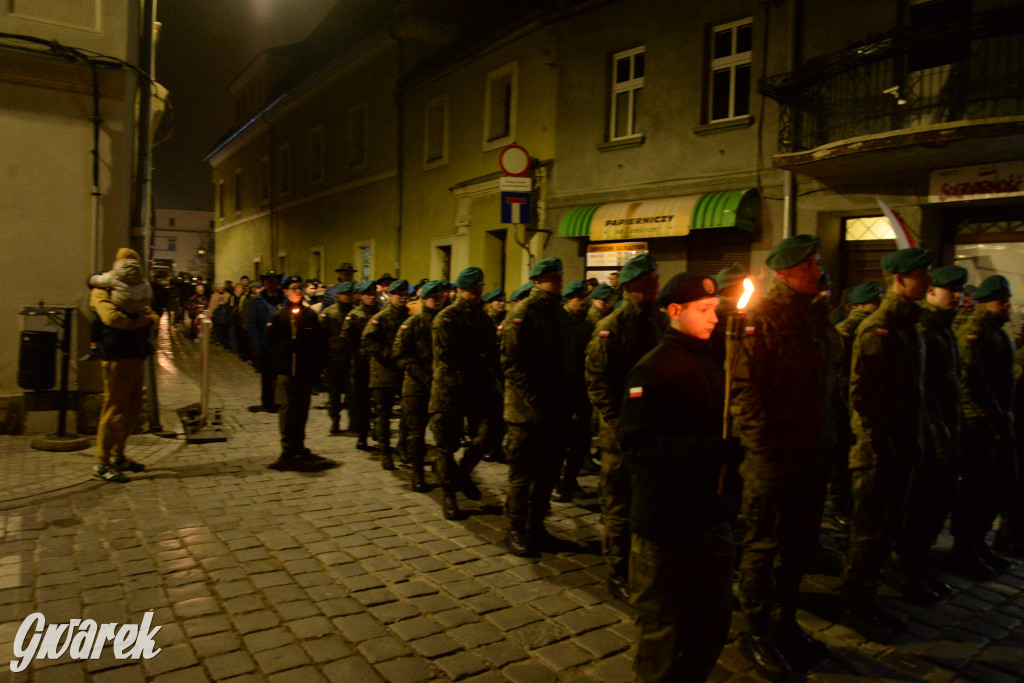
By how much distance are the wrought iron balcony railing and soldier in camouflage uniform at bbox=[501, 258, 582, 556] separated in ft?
24.6

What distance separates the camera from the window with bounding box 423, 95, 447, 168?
67.9 feet

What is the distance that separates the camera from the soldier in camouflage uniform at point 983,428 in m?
5.16

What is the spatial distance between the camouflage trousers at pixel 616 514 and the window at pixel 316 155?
25.9m

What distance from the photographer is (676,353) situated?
2963 mm

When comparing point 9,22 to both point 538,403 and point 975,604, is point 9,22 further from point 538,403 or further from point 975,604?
point 975,604

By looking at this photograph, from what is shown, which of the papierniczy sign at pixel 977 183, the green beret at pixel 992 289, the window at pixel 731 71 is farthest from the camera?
the window at pixel 731 71

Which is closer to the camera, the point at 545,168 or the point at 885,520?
the point at 885,520

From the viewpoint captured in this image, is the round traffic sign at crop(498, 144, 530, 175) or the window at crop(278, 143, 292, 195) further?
the window at crop(278, 143, 292, 195)

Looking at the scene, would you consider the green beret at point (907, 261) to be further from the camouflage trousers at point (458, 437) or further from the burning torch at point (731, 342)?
the camouflage trousers at point (458, 437)

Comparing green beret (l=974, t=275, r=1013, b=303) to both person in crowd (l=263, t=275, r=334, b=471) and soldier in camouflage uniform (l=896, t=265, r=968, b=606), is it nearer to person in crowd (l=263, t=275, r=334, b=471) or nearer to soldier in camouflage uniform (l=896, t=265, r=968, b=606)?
soldier in camouflage uniform (l=896, t=265, r=968, b=606)

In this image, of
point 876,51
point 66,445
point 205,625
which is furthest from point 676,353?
point 876,51

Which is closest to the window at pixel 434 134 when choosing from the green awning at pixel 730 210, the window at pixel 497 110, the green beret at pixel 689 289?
the window at pixel 497 110

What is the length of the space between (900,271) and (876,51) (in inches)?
290

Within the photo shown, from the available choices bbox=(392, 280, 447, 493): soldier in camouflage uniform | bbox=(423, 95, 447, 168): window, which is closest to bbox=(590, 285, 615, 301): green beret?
bbox=(392, 280, 447, 493): soldier in camouflage uniform
